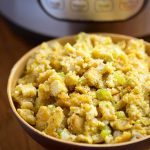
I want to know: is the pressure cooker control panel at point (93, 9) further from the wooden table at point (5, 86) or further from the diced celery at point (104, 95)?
the diced celery at point (104, 95)

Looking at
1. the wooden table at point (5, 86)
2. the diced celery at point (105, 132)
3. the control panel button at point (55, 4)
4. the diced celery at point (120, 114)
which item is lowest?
the wooden table at point (5, 86)

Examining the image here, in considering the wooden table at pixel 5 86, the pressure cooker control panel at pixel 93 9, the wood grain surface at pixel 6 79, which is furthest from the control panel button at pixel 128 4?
the wooden table at pixel 5 86

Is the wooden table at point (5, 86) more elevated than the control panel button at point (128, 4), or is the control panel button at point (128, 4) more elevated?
the control panel button at point (128, 4)

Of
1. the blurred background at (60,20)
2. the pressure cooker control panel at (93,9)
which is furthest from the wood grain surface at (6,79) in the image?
the pressure cooker control panel at (93,9)

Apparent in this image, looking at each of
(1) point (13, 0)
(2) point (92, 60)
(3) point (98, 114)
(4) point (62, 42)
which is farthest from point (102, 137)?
(1) point (13, 0)

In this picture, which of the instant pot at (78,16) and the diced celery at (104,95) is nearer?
the diced celery at (104,95)

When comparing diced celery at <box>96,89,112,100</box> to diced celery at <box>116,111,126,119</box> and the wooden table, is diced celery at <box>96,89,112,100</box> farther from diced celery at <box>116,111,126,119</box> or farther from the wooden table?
the wooden table

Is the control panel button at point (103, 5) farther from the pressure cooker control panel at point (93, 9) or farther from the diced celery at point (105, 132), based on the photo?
the diced celery at point (105, 132)
